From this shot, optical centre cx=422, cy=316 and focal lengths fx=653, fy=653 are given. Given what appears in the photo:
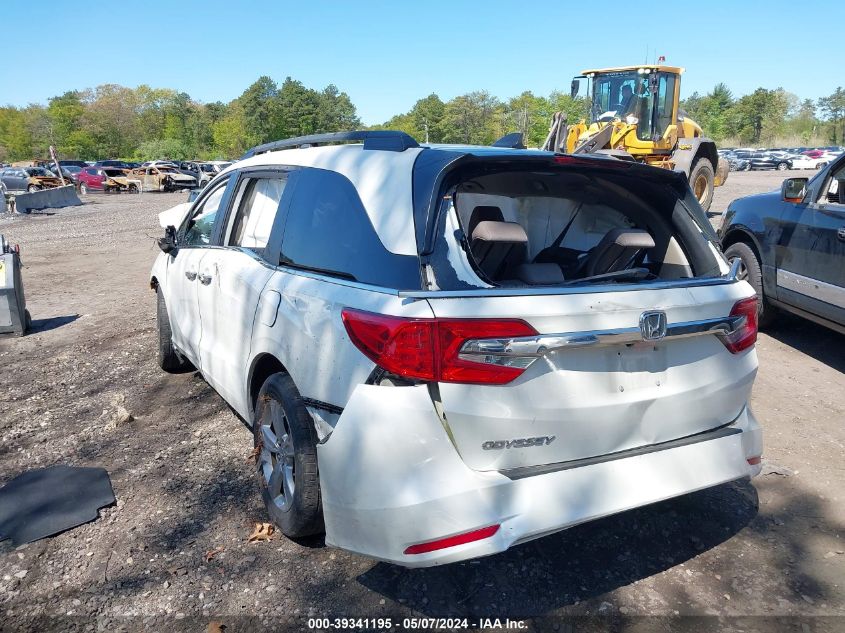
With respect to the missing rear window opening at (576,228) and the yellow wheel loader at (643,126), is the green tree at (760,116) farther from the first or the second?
the missing rear window opening at (576,228)

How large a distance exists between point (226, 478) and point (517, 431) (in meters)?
2.18

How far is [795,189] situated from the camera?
573 centimetres

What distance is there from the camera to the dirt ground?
2691mm

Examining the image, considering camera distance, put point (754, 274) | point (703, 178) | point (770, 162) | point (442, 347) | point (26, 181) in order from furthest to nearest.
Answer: point (770, 162), point (26, 181), point (703, 178), point (754, 274), point (442, 347)

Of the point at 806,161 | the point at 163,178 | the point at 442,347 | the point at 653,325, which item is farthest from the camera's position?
the point at 806,161

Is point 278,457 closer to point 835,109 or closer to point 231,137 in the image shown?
point 231,137

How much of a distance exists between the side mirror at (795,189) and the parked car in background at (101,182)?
126 ft

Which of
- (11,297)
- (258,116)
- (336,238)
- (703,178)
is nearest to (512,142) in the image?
(336,238)

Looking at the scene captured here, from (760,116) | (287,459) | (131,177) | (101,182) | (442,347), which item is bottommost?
(287,459)

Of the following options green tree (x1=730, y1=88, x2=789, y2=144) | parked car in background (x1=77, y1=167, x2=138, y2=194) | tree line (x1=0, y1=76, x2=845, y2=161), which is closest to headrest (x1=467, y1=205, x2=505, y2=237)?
parked car in background (x1=77, y1=167, x2=138, y2=194)

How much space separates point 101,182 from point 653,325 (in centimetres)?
4139

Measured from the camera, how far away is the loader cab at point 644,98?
15.2 meters

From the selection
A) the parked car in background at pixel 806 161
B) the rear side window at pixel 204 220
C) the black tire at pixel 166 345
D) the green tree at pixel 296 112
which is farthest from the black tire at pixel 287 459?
the green tree at pixel 296 112

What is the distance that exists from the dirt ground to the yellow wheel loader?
10.6 m
